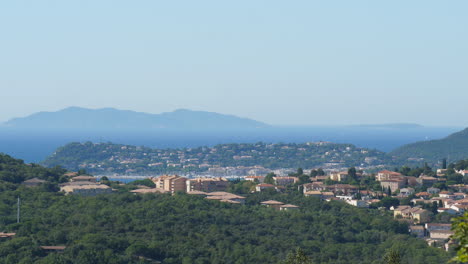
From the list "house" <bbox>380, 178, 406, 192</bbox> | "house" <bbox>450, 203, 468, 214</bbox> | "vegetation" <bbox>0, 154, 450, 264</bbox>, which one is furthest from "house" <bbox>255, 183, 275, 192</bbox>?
"house" <bbox>450, 203, 468, 214</bbox>

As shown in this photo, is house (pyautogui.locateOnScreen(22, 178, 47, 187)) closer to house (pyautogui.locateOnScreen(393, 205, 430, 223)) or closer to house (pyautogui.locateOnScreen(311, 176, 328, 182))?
house (pyautogui.locateOnScreen(393, 205, 430, 223))

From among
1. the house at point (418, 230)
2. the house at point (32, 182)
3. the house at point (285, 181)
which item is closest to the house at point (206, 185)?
the house at point (285, 181)

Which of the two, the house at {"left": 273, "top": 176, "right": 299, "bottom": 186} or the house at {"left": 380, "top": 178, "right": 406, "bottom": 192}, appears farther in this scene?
the house at {"left": 273, "top": 176, "right": 299, "bottom": 186}

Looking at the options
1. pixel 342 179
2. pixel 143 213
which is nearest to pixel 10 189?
pixel 143 213

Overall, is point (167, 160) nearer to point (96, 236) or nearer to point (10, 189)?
point (10, 189)

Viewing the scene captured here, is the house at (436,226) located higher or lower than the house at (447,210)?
lower

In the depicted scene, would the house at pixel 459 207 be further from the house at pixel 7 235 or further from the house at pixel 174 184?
the house at pixel 7 235
